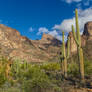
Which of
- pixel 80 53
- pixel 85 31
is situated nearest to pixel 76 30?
pixel 80 53

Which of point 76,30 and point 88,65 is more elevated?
point 76,30

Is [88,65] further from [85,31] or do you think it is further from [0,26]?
[0,26]

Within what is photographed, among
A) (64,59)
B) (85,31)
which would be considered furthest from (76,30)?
(85,31)

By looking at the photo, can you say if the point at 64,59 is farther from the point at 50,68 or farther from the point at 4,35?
the point at 4,35

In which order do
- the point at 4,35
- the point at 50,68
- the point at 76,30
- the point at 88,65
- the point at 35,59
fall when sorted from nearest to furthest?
1. the point at 76,30
2. the point at 88,65
3. the point at 50,68
4. the point at 35,59
5. the point at 4,35

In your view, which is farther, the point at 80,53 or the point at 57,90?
the point at 80,53

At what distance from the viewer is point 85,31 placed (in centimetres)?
14012

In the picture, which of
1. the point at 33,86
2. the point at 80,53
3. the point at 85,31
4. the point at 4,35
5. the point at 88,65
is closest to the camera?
the point at 33,86

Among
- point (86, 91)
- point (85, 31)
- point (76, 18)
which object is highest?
point (85, 31)

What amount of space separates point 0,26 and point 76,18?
16648 cm

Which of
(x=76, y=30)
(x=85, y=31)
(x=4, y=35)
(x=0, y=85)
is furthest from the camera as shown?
(x=4, y=35)

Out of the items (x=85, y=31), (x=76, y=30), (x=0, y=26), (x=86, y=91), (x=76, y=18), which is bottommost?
(x=86, y=91)

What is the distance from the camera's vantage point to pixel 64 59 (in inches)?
559

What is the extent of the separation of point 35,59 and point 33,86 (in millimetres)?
116396
